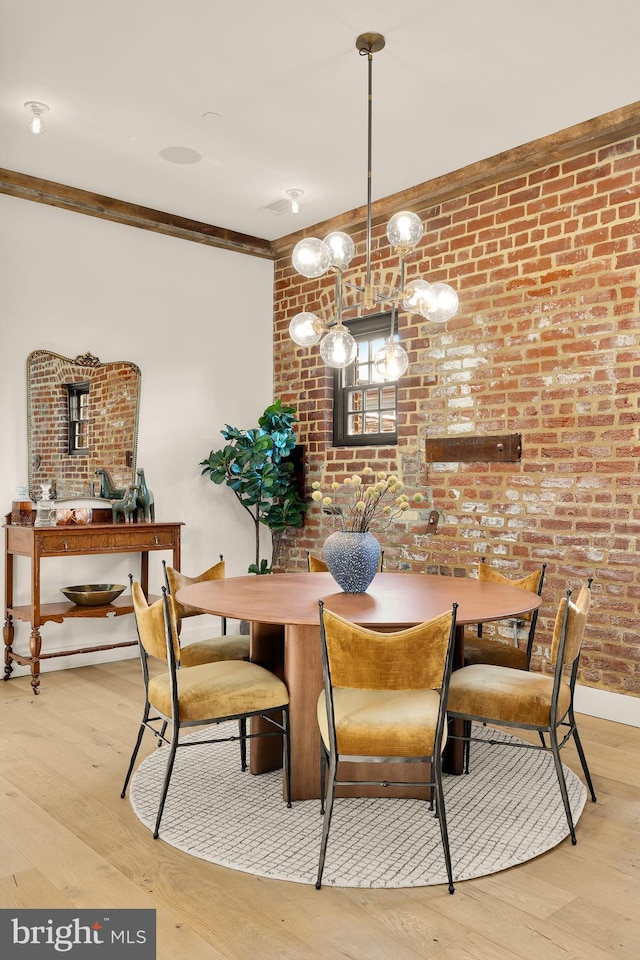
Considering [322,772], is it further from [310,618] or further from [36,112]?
[36,112]

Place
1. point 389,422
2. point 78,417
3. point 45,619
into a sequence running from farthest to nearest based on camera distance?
point 389,422 → point 78,417 → point 45,619

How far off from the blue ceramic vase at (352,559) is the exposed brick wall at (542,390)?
1386 mm

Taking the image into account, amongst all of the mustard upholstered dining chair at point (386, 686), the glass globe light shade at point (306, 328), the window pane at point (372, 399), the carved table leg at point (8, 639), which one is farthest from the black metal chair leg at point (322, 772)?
the window pane at point (372, 399)

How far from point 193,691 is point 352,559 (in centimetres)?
82

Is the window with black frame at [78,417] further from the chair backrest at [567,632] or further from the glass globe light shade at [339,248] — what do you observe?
the chair backrest at [567,632]

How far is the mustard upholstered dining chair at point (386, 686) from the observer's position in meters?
2.17

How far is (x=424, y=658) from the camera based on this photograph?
218 cm

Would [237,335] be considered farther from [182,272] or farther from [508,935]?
[508,935]

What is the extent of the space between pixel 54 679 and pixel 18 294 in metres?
2.31

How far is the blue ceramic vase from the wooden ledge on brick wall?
4.77ft

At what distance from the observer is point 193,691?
2.56m

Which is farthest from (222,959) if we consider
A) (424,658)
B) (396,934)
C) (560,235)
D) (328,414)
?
(328,414)

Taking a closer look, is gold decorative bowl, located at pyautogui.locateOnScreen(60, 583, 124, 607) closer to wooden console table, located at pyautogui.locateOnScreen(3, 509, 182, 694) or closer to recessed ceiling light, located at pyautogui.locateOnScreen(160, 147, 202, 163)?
wooden console table, located at pyautogui.locateOnScreen(3, 509, 182, 694)

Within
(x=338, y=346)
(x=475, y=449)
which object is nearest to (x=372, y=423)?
(x=475, y=449)
